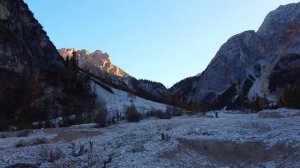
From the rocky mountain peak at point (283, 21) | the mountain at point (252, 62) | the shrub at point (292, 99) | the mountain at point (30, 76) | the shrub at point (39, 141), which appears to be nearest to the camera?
the shrub at point (39, 141)

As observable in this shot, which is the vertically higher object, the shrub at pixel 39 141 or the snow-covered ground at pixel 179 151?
the shrub at pixel 39 141

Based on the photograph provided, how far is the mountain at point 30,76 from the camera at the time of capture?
71.4 metres

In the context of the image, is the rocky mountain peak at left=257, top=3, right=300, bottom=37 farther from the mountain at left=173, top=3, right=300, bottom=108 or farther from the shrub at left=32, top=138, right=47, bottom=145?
the shrub at left=32, top=138, right=47, bottom=145

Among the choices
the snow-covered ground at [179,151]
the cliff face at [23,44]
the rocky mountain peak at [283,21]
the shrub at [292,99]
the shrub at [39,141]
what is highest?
the rocky mountain peak at [283,21]

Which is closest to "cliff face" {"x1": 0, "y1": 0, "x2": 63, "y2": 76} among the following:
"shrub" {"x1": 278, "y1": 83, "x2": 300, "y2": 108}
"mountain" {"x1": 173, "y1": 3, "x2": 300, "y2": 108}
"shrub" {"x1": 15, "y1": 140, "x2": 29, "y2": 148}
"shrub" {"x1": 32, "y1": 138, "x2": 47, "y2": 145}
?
"shrub" {"x1": 278, "y1": 83, "x2": 300, "y2": 108}

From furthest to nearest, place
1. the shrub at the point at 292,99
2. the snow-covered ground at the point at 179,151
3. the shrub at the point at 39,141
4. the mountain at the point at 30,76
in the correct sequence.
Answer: the mountain at the point at 30,76, the shrub at the point at 292,99, the shrub at the point at 39,141, the snow-covered ground at the point at 179,151

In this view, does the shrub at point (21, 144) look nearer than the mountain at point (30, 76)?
Yes

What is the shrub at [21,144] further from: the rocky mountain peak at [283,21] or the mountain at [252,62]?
the rocky mountain peak at [283,21]

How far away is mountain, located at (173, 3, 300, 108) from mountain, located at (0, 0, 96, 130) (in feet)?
262

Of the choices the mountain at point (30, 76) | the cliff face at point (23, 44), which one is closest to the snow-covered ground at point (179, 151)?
the mountain at point (30, 76)

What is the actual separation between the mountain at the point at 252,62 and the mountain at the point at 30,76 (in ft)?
262

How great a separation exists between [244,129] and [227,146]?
4.47 metres

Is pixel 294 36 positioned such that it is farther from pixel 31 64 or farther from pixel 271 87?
pixel 31 64

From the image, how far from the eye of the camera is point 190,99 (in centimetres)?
19250
